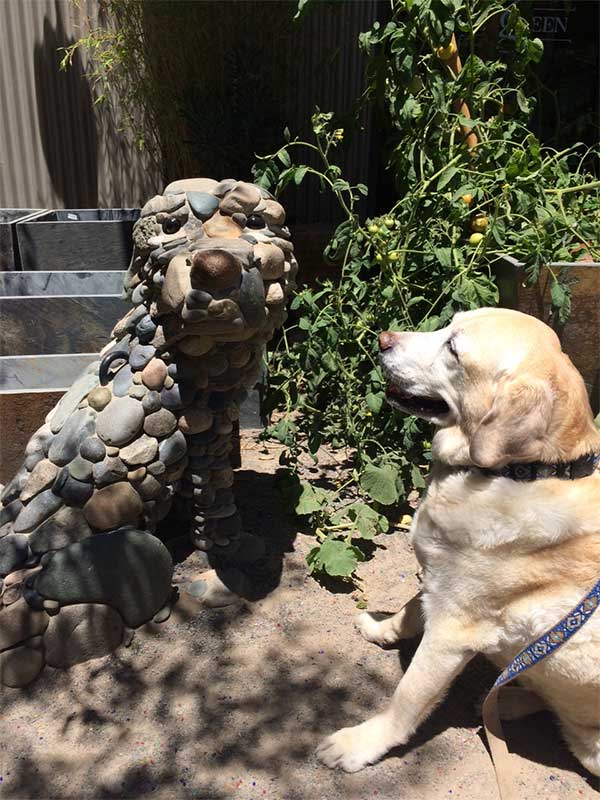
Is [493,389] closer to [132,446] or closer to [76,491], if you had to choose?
[132,446]

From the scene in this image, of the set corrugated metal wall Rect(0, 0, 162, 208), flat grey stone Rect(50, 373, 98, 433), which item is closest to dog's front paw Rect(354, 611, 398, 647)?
flat grey stone Rect(50, 373, 98, 433)

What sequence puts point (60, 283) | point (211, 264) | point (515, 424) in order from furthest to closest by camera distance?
point (60, 283)
point (211, 264)
point (515, 424)

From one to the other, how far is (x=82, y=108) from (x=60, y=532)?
17.4 ft

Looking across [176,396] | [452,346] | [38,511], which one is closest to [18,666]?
[38,511]

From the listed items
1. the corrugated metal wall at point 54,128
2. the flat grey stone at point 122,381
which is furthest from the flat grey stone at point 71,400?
the corrugated metal wall at point 54,128

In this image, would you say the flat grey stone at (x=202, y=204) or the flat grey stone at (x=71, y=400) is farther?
the flat grey stone at (x=71, y=400)

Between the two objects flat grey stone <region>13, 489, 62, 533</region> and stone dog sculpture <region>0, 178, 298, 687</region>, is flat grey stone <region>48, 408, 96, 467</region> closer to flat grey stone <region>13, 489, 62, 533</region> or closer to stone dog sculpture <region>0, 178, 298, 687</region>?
stone dog sculpture <region>0, 178, 298, 687</region>

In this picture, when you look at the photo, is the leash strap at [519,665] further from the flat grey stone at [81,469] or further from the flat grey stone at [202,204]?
the flat grey stone at [202,204]

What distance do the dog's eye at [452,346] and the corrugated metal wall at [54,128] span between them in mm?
5272

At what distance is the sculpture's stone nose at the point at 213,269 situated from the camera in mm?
2143

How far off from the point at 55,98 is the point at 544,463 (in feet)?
20.1

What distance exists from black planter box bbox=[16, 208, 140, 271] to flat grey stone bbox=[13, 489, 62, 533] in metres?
2.43

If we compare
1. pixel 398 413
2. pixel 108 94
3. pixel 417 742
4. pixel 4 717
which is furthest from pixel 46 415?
pixel 108 94

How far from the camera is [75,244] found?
447 centimetres
